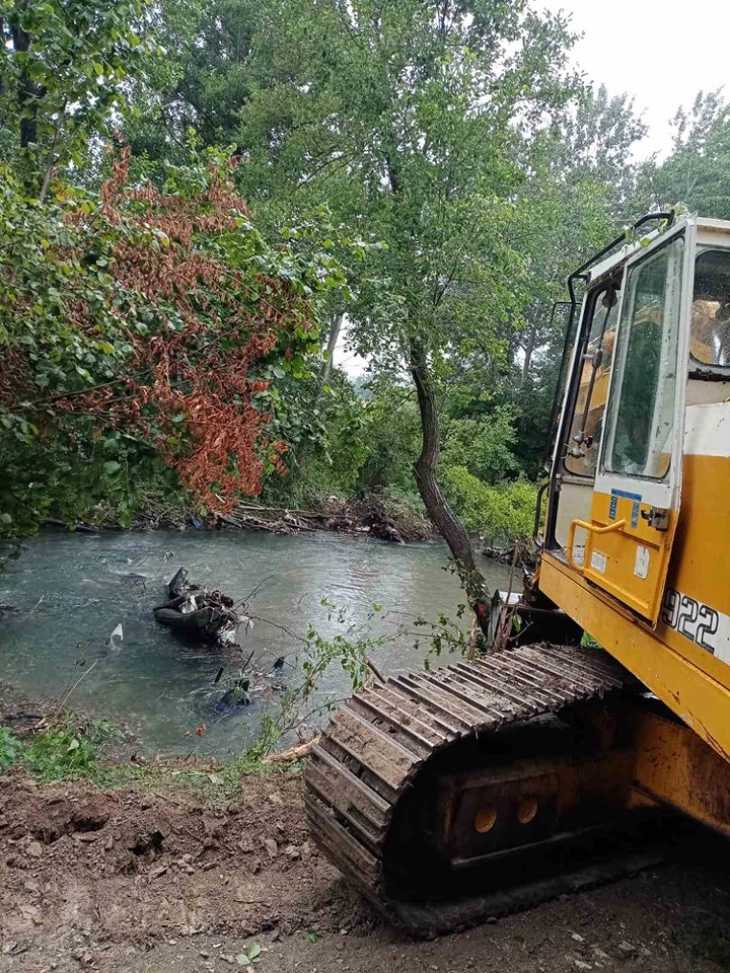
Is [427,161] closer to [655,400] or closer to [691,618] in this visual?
[655,400]

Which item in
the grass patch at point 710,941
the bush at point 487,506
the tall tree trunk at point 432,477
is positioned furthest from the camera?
the bush at point 487,506

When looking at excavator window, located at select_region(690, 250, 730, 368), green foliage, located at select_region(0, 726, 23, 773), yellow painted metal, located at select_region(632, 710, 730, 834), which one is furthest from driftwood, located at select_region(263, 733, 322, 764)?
excavator window, located at select_region(690, 250, 730, 368)

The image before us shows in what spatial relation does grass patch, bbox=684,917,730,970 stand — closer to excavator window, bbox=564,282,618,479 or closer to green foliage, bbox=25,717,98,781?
excavator window, bbox=564,282,618,479

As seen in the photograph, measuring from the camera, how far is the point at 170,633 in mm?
9922

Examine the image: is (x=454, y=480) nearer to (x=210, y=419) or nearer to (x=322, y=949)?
(x=210, y=419)

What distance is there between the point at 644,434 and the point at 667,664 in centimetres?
90

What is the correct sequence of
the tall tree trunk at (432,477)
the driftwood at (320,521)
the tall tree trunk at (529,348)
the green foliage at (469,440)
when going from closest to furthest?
the tall tree trunk at (432,477) < the green foliage at (469,440) < the driftwood at (320,521) < the tall tree trunk at (529,348)

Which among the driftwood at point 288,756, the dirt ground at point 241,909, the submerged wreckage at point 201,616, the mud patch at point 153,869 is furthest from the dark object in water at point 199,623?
the dirt ground at point 241,909

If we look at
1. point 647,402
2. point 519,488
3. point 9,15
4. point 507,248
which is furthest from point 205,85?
point 647,402

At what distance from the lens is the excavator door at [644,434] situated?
2555 millimetres

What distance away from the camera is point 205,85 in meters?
20.3

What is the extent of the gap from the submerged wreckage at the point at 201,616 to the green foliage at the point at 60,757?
398 centimetres

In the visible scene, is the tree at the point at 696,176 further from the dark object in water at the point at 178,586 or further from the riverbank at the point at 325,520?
the dark object in water at the point at 178,586

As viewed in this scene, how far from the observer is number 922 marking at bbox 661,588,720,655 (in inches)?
86.2
